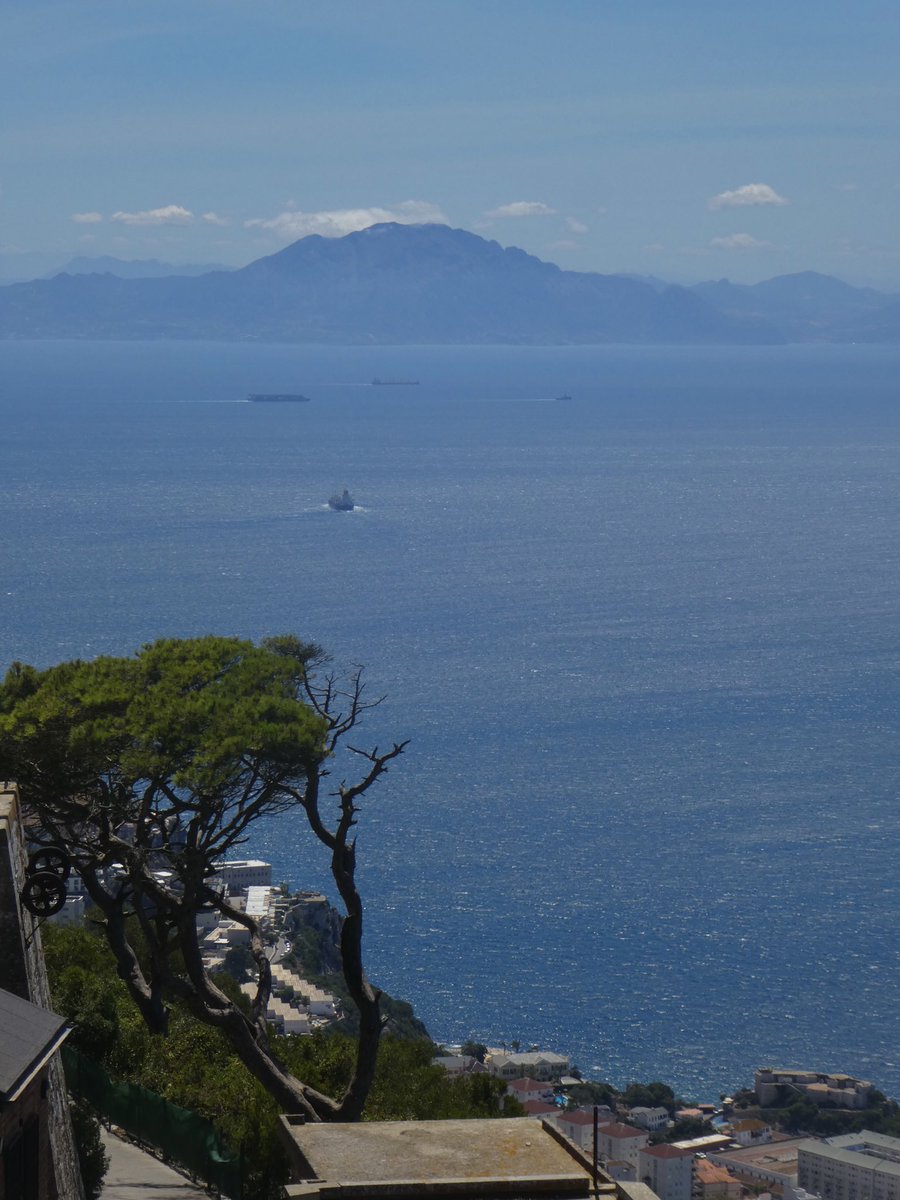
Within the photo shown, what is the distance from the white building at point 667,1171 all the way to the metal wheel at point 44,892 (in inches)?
875

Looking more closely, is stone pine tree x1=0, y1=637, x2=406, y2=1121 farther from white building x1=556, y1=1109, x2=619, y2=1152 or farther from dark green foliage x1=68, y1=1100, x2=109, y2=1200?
white building x1=556, y1=1109, x2=619, y2=1152

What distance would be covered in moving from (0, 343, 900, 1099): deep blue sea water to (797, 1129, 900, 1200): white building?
413 cm

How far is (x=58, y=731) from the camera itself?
1379cm

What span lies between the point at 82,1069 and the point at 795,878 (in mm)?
35423

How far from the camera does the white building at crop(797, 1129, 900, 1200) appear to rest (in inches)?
1201

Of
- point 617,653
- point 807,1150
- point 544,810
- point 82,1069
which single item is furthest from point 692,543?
point 82,1069

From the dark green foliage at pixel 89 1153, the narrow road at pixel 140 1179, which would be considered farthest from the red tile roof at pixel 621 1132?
the dark green foliage at pixel 89 1153

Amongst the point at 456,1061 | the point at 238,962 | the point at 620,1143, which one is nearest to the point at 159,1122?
the point at 620,1143

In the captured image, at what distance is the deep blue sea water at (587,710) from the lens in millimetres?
41000

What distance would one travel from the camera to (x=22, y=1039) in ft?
28.7

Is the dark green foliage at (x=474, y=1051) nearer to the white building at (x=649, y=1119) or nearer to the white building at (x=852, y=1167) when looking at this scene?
the white building at (x=649, y=1119)

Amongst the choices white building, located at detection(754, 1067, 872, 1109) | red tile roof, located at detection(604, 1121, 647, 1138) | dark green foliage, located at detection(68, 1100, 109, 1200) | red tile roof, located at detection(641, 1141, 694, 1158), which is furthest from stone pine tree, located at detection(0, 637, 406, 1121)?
white building, located at detection(754, 1067, 872, 1109)

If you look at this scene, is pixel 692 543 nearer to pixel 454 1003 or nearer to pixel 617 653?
pixel 617 653

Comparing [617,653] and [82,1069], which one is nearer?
[82,1069]
